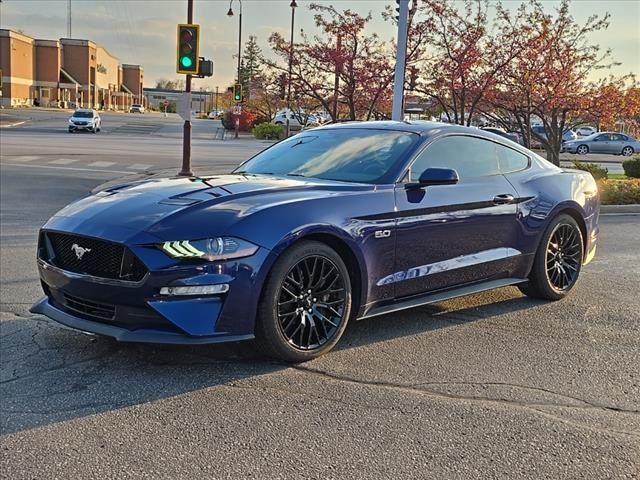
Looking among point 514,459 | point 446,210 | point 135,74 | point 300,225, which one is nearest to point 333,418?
point 514,459

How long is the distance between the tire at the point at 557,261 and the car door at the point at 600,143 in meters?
35.9

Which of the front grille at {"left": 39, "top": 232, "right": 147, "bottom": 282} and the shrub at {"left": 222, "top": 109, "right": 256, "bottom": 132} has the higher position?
the shrub at {"left": 222, "top": 109, "right": 256, "bottom": 132}

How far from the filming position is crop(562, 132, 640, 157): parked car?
39.2m

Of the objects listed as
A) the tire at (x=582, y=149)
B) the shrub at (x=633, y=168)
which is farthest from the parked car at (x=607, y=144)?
the shrub at (x=633, y=168)

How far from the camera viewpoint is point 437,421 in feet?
12.0

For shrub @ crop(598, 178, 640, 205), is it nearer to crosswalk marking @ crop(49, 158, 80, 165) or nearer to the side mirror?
the side mirror

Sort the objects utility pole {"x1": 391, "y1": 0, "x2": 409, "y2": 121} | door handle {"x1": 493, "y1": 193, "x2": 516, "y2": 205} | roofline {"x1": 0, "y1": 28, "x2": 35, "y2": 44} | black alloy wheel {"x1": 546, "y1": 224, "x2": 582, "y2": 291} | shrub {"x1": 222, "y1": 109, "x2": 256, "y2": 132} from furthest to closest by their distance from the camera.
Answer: roofline {"x1": 0, "y1": 28, "x2": 35, "y2": 44} < shrub {"x1": 222, "y1": 109, "x2": 256, "y2": 132} < utility pole {"x1": 391, "y1": 0, "x2": 409, "y2": 121} < black alloy wheel {"x1": 546, "y1": 224, "x2": 582, "y2": 291} < door handle {"x1": 493, "y1": 193, "x2": 516, "y2": 205}

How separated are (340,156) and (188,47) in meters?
11.8

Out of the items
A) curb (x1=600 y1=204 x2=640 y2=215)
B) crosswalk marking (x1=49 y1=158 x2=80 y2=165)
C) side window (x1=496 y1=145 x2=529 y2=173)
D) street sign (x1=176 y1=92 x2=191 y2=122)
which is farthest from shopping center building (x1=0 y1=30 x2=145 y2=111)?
side window (x1=496 y1=145 x2=529 y2=173)

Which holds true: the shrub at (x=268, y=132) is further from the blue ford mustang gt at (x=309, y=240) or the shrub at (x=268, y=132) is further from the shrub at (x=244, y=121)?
the blue ford mustang gt at (x=309, y=240)

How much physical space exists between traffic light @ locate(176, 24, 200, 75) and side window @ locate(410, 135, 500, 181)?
1156 centimetres

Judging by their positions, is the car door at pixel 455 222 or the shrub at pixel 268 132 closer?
the car door at pixel 455 222

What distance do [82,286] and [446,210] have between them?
8.56ft

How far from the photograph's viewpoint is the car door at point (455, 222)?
494 centimetres
